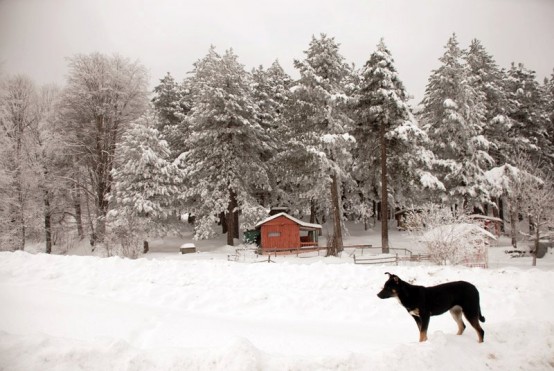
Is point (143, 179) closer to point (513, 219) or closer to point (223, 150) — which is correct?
point (223, 150)


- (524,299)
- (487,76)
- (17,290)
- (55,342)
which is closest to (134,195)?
(17,290)

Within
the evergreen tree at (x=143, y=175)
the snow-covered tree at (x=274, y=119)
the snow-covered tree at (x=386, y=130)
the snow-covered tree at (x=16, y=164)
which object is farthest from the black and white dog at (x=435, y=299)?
the snow-covered tree at (x=274, y=119)

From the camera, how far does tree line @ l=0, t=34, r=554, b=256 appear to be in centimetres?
2203

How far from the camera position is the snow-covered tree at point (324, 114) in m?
24.4

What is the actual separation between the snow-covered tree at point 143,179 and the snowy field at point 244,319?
12.2 metres

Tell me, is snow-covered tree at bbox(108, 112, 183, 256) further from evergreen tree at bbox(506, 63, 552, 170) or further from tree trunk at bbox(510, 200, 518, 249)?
evergreen tree at bbox(506, 63, 552, 170)

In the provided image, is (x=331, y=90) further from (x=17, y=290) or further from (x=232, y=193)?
(x=17, y=290)

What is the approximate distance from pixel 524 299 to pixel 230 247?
23.0 m

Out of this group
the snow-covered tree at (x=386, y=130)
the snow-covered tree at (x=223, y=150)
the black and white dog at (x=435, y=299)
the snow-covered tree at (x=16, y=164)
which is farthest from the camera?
the snow-covered tree at (x=223, y=150)

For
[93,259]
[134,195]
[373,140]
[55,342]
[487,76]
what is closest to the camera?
[55,342]

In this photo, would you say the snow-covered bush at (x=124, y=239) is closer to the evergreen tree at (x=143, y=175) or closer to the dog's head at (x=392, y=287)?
the evergreen tree at (x=143, y=175)

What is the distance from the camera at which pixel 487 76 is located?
32.5 m

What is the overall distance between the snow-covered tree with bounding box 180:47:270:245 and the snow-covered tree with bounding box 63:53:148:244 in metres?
5.96

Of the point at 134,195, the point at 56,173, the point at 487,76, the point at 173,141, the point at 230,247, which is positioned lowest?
the point at 230,247
